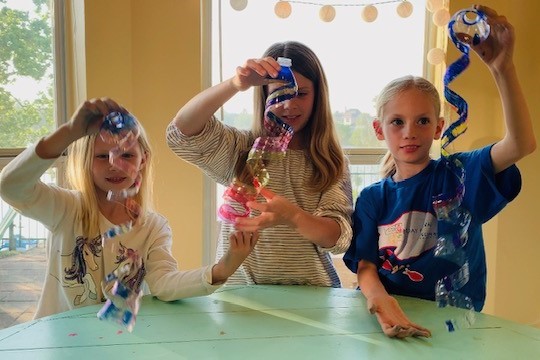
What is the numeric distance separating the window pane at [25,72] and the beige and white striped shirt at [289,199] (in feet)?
3.09

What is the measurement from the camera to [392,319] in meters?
0.95

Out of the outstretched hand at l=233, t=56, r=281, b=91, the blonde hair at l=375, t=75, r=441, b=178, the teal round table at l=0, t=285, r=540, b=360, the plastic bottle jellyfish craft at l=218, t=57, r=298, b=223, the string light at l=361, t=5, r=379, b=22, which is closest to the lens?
the teal round table at l=0, t=285, r=540, b=360

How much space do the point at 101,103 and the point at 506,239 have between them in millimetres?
2006

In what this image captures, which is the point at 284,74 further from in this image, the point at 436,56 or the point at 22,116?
the point at 436,56

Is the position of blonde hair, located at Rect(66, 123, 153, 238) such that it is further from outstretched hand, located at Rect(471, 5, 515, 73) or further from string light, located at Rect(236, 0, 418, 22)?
string light, located at Rect(236, 0, 418, 22)

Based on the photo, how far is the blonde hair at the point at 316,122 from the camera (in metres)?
1.29

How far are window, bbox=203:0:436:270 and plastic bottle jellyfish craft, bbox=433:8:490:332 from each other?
131cm

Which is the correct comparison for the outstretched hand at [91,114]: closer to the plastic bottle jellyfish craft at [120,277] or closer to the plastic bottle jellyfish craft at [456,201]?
the plastic bottle jellyfish craft at [120,277]

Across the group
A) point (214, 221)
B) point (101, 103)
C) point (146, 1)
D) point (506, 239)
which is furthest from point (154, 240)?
point (506, 239)

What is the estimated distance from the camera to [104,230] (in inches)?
47.6

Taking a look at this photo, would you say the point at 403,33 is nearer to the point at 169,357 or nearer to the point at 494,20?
the point at 494,20

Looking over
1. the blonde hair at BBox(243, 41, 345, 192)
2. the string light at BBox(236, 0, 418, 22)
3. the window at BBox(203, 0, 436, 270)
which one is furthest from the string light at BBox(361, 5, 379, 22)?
the blonde hair at BBox(243, 41, 345, 192)

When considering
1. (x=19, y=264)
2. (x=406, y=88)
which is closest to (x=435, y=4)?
(x=406, y=88)

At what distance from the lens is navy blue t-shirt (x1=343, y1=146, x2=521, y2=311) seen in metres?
1.12
